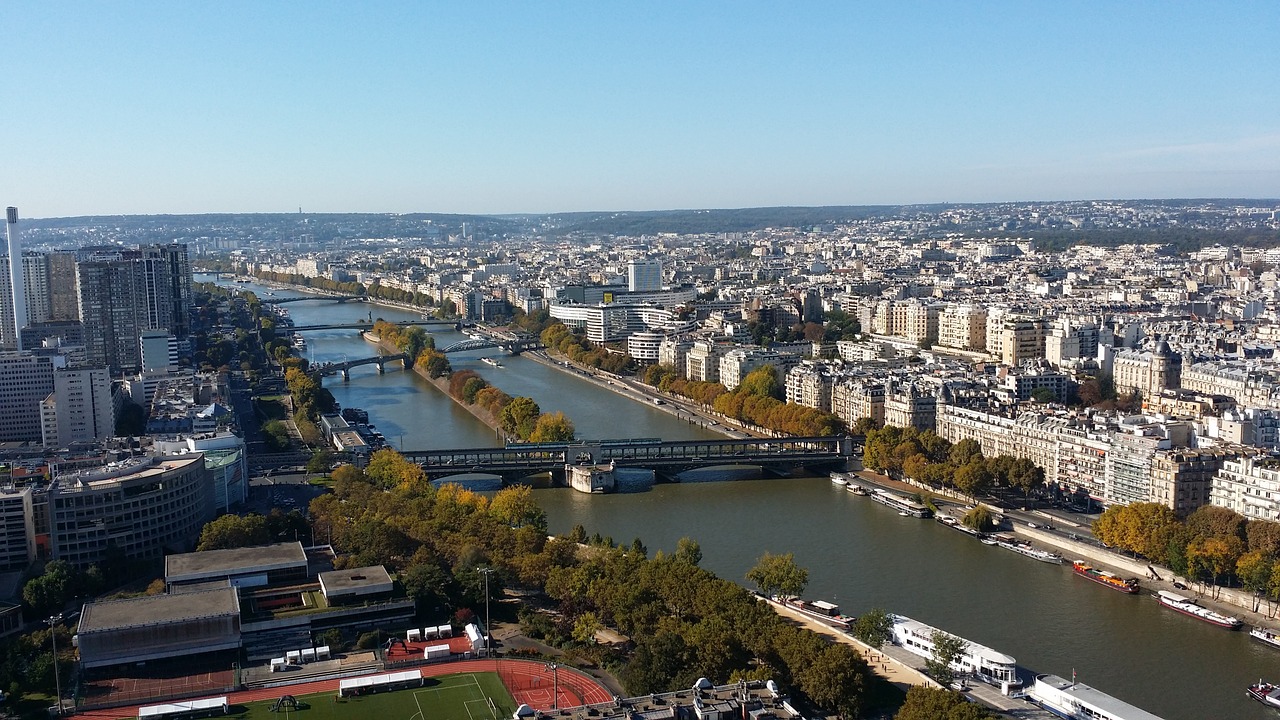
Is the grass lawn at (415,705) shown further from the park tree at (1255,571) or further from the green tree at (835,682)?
the park tree at (1255,571)

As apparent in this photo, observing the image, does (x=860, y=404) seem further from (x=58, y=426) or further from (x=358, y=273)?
(x=358, y=273)

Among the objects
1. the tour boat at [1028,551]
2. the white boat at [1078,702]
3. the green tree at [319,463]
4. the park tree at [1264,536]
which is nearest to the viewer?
the white boat at [1078,702]

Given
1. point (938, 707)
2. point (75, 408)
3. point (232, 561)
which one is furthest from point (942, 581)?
point (75, 408)

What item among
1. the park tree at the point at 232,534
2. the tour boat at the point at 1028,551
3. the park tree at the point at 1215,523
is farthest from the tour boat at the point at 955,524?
the park tree at the point at 232,534

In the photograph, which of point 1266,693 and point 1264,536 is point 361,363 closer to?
point 1264,536

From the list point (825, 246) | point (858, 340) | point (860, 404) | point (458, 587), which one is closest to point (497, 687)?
point (458, 587)

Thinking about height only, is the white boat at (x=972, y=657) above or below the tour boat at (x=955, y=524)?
Answer: above

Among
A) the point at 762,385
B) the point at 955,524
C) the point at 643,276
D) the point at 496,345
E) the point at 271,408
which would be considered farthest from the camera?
the point at 643,276
